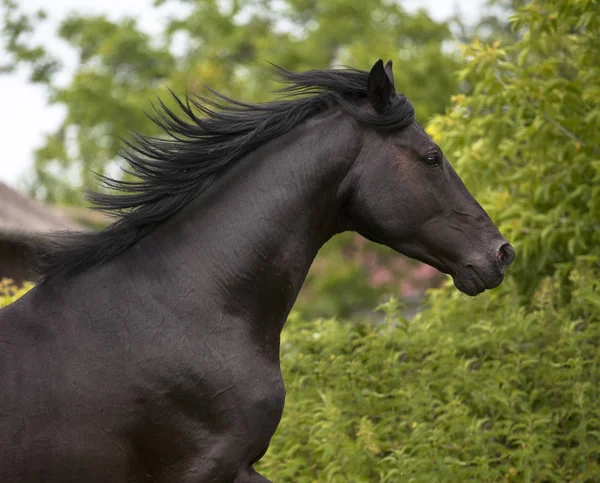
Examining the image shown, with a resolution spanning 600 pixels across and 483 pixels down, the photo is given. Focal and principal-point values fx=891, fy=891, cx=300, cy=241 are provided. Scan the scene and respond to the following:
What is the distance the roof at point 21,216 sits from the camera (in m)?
12.8

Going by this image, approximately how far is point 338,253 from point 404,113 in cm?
1973

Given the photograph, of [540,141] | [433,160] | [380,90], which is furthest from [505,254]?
[540,141]

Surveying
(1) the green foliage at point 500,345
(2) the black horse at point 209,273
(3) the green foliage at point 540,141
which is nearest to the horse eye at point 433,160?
(2) the black horse at point 209,273

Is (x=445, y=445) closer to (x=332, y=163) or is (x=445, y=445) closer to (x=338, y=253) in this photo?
(x=332, y=163)

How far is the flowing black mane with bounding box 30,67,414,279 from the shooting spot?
131 inches

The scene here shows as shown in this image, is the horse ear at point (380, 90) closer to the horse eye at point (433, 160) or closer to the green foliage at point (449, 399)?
the horse eye at point (433, 160)

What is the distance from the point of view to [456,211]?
3498 mm

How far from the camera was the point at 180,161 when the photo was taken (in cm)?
342

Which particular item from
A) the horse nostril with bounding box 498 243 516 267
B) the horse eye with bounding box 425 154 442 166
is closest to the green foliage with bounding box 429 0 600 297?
the horse nostril with bounding box 498 243 516 267

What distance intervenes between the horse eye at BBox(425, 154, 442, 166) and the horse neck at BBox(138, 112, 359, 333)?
0.95ft

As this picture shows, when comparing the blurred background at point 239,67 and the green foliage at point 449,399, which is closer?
the green foliage at point 449,399

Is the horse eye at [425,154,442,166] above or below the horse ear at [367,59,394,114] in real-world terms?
below

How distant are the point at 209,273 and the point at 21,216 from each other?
1183cm

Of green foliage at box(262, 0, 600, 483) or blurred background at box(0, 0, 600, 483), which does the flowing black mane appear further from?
green foliage at box(262, 0, 600, 483)
